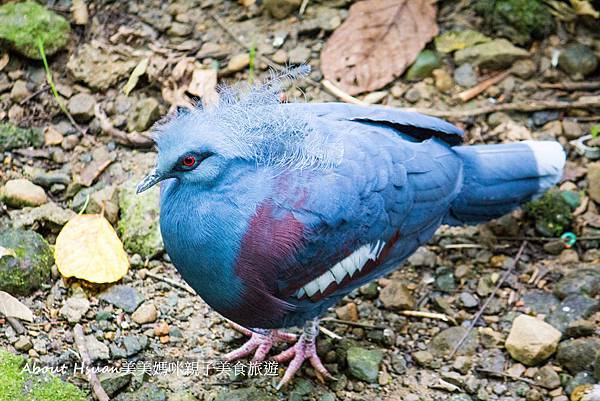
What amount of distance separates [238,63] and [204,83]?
25cm

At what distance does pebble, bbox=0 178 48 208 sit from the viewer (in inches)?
183

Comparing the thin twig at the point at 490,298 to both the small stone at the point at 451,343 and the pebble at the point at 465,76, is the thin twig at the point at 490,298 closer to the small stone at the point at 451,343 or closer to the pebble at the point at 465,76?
the small stone at the point at 451,343

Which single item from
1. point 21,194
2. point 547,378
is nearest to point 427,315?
point 547,378

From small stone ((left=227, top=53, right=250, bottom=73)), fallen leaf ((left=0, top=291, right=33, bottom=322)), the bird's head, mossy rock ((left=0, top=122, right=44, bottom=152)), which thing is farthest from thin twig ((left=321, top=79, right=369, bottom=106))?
fallen leaf ((left=0, top=291, right=33, bottom=322))

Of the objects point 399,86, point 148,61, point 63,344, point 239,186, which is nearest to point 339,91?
point 399,86

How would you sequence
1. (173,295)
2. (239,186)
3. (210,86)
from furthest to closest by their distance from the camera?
1. (210,86)
2. (173,295)
3. (239,186)

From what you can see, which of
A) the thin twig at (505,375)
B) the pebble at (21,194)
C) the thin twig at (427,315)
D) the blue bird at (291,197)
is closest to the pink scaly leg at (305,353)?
the blue bird at (291,197)

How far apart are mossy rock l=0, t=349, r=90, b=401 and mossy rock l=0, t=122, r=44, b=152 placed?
140cm

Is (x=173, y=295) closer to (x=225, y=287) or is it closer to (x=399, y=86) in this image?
(x=225, y=287)

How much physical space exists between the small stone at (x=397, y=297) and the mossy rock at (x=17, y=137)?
6.52 ft

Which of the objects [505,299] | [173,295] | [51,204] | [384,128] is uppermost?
[384,128]

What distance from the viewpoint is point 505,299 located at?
4.61 metres

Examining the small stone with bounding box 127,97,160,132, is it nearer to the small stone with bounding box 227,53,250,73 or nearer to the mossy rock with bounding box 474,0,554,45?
the small stone with bounding box 227,53,250,73

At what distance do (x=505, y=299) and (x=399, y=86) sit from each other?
1424 millimetres
